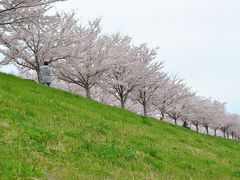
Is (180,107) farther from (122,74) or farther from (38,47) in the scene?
(38,47)

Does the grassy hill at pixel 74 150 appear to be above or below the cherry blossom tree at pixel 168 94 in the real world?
below

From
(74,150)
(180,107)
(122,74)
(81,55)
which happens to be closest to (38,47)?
(81,55)

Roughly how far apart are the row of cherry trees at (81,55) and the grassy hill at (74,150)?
959 centimetres

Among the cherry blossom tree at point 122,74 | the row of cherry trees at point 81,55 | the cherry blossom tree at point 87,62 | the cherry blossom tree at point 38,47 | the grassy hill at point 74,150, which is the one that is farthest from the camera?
the cherry blossom tree at point 122,74

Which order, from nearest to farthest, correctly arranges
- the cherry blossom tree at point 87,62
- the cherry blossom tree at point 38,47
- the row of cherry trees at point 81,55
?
the row of cherry trees at point 81,55 < the cherry blossom tree at point 38,47 < the cherry blossom tree at point 87,62

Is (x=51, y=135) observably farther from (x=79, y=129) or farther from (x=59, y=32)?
(x=59, y=32)

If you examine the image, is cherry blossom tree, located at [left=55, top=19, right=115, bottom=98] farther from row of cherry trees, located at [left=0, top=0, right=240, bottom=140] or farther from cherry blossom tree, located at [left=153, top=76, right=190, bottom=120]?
cherry blossom tree, located at [left=153, top=76, right=190, bottom=120]

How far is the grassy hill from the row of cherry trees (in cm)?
959

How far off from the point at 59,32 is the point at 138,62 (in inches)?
566

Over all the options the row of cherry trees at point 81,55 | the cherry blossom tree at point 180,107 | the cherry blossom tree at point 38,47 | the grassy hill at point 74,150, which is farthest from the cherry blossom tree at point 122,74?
the grassy hill at point 74,150

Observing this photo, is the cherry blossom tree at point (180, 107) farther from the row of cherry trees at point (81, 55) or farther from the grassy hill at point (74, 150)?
the grassy hill at point (74, 150)

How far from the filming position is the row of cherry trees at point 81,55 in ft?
94.0

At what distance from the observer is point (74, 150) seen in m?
11.7

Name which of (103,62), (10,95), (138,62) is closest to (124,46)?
(138,62)
